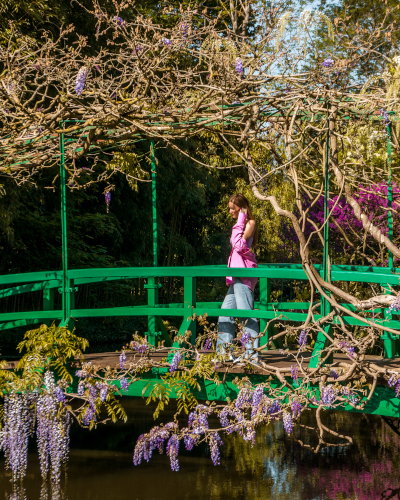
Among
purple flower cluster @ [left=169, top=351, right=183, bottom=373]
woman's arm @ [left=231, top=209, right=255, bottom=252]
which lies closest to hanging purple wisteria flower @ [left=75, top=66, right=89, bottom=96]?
woman's arm @ [left=231, top=209, right=255, bottom=252]

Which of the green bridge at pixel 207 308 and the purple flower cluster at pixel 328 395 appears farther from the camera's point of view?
the green bridge at pixel 207 308

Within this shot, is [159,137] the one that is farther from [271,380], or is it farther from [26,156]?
[271,380]

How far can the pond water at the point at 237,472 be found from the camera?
563cm

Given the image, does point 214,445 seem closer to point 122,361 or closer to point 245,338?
point 245,338

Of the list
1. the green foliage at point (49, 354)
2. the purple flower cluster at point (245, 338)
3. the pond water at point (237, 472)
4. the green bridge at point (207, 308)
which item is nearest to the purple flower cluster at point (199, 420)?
the green bridge at point (207, 308)

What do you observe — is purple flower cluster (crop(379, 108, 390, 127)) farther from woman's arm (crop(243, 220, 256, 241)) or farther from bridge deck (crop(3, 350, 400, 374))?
bridge deck (crop(3, 350, 400, 374))

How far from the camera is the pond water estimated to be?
18.5 feet

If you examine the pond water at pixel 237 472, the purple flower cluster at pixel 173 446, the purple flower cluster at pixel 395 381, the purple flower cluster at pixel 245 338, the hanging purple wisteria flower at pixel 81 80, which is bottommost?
the pond water at pixel 237 472

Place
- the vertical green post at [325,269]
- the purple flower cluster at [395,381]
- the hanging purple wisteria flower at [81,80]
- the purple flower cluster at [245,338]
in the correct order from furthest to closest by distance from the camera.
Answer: the hanging purple wisteria flower at [81,80]
the purple flower cluster at [245,338]
the vertical green post at [325,269]
the purple flower cluster at [395,381]

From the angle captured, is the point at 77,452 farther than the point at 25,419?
Yes

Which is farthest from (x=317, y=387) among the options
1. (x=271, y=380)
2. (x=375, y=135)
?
(x=375, y=135)

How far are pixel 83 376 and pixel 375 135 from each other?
9.56ft

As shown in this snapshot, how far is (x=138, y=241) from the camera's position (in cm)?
1188

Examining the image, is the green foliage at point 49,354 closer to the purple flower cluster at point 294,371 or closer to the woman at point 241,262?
the woman at point 241,262
